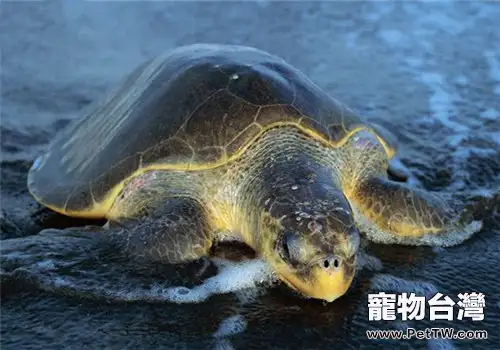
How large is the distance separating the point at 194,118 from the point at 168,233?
53cm

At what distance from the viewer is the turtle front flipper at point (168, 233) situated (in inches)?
102

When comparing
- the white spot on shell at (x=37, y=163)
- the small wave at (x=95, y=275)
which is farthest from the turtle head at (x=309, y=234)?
the white spot on shell at (x=37, y=163)

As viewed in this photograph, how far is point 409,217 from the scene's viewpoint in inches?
112

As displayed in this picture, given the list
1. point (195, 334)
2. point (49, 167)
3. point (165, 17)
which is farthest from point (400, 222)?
point (165, 17)

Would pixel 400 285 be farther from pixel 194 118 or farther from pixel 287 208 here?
pixel 194 118

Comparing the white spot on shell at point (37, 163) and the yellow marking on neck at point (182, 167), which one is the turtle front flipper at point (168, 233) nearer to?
the yellow marking on neck at point (182, 167)

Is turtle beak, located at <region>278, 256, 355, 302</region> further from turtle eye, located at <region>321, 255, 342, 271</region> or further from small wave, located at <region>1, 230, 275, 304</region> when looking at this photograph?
small wave, located at <region>1, 230, 275, 304</region>

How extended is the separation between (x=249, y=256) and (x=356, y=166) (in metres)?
0.71

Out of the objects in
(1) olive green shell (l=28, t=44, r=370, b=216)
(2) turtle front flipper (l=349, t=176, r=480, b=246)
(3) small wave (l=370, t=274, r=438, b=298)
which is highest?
(1) olive green shell (l=28, t=44, r=370, b=216)

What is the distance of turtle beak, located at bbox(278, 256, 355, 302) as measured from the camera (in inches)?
88.1

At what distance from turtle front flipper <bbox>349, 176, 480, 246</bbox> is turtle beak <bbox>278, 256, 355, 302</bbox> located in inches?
23.7

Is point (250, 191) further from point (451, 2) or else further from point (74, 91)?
point (451, 2)

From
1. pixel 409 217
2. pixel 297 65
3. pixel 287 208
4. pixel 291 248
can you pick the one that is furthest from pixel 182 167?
pixel 297 65

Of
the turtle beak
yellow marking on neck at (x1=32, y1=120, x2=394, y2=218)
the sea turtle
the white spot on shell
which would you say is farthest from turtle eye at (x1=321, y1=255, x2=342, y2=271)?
the white spot on shell
